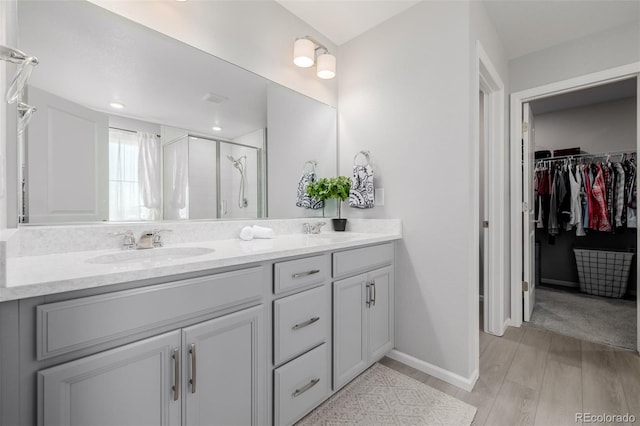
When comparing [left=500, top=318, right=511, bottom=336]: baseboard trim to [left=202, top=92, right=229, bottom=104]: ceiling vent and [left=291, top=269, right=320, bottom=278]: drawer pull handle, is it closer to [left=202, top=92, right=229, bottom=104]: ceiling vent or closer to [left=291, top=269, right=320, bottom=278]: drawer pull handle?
[left=291, top=269, right=320, bottom=278]: drawer pull handle

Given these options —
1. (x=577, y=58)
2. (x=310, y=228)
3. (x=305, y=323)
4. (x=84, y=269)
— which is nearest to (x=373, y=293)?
(x=305, y=323)

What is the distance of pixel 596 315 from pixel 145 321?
12.3 ft

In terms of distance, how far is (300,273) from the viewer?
1.33 metres

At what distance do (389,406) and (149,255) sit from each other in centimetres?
142

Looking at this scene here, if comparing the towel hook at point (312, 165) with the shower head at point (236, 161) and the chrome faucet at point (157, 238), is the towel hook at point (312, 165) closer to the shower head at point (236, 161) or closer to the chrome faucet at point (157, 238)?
the shower head at point (236, 161)

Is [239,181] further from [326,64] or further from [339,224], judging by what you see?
[326,64]

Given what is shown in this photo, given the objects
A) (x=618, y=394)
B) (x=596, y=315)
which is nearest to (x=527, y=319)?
(x=596, y=315)

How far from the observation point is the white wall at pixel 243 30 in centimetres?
145

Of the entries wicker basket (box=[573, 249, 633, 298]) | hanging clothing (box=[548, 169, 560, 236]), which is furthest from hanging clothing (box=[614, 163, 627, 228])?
hanging clothing (box=[548, 169, 560, 236])

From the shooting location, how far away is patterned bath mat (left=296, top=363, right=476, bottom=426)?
1440 mm

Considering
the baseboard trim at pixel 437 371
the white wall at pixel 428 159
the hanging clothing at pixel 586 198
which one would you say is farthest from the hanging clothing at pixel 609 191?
the baseboard trim at pixel 437 371

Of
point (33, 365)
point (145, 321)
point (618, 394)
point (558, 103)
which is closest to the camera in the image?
point (33, 365)

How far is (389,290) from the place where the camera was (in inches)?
75.9

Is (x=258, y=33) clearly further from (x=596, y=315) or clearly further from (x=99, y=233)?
(x=596, y=315)
